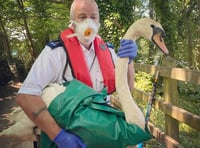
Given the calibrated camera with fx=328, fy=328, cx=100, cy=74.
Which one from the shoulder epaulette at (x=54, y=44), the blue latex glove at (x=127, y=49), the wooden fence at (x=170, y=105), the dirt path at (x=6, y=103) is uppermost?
the shoulder epaulette at (x=54, y=44)

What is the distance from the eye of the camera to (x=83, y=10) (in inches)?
77.4

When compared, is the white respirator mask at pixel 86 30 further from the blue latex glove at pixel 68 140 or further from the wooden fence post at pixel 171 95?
the wooden fence post at pixel 171 95

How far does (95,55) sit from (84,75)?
0.70 ft

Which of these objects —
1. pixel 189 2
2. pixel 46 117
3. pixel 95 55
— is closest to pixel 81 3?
pixel 95 55

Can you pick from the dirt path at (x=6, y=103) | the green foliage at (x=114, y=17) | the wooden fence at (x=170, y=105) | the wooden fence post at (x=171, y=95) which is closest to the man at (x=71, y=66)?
the wooden fence at (x=170, y=105)

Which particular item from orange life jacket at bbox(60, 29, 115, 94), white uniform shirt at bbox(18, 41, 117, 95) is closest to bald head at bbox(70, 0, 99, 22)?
orange life jacket at bbox(60, 29, 115, 94)

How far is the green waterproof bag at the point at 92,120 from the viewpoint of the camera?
1.55 m

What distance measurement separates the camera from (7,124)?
6754mm

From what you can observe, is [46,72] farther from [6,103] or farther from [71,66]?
[6,103]

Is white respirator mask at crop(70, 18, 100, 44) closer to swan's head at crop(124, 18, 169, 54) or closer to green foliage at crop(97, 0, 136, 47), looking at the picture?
swan's head at crop(124, 18, 169, 54)

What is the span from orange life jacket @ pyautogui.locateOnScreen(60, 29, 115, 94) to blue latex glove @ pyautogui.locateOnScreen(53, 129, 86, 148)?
364mm

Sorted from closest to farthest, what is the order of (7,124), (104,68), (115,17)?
(104,68), (7,124), (115,17)

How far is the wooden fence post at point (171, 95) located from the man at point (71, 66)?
1.45m

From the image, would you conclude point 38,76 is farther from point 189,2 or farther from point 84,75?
point 189,2
